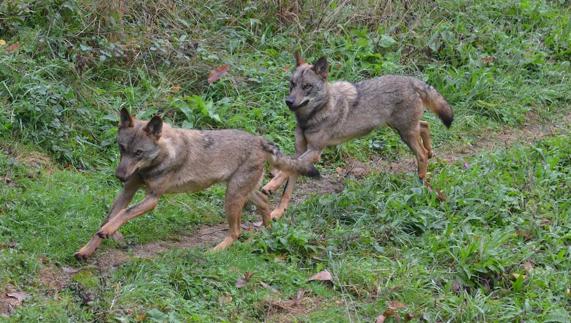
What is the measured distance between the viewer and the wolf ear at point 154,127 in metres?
8.36

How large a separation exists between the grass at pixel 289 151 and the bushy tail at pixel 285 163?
47 centimetres

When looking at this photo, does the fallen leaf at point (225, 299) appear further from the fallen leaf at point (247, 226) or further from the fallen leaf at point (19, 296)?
the fallen leaf at point (247, 226)

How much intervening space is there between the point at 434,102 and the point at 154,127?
4.08 meters

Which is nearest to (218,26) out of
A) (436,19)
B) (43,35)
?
(43,35)

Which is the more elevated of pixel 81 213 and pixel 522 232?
pixel 81 213

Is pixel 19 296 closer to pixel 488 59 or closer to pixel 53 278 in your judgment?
pixel 53 278

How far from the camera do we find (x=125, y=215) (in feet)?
26.8

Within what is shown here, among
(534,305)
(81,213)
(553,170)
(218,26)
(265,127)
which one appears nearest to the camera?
(534,305)

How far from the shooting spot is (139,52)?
1183cm

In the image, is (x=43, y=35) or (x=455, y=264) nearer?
(x=455, y=264)

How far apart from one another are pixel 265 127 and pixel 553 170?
11.3 feet

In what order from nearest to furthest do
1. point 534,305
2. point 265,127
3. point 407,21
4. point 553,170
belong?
point 534,305 < point 553,170 < point 265,127 < point 407,21

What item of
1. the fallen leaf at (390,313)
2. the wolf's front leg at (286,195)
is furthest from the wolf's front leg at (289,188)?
the fallen leaf at (390,313)

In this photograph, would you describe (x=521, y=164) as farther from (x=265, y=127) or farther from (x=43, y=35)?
(x=43, y=35)
